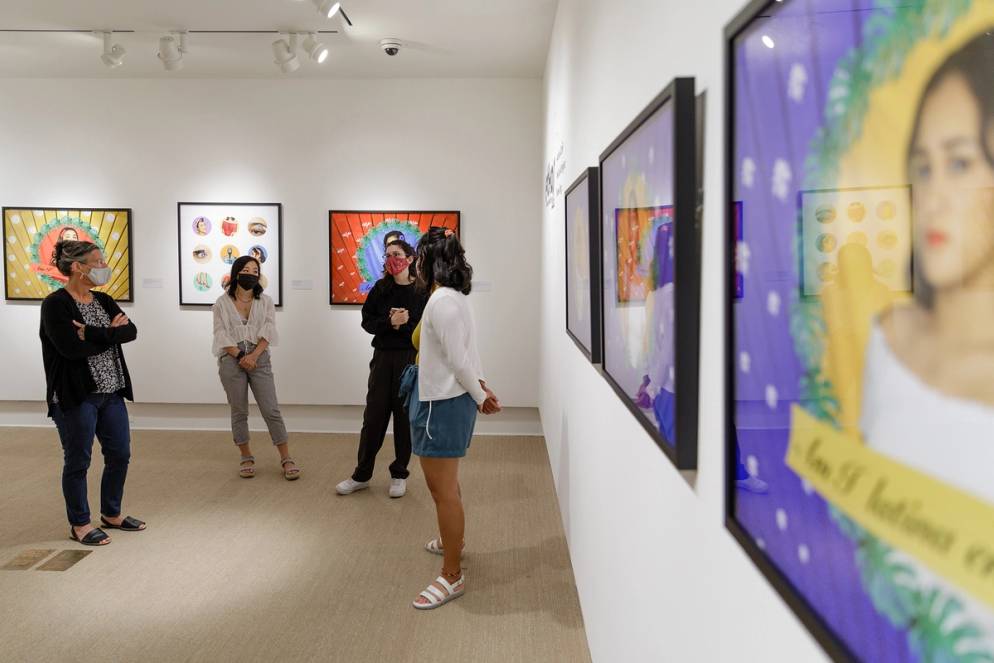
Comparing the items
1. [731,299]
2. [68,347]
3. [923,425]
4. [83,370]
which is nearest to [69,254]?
[68,347]

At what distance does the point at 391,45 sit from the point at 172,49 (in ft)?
5.45

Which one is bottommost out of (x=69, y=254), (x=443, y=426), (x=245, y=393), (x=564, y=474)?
(x=564, y=474)

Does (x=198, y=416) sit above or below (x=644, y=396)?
below

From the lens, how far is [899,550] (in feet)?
1.75

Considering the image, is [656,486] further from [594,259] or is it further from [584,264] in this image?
[584,264]

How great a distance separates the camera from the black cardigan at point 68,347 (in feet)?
12.7

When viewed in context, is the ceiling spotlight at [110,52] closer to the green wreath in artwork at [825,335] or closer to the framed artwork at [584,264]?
the framed artwork at [584,264]

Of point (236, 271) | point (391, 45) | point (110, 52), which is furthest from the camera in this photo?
point (391, 45)

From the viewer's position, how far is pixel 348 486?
16.9ft

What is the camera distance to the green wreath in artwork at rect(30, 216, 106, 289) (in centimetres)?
711

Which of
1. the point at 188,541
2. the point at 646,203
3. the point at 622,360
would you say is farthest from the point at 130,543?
the point at 646,203

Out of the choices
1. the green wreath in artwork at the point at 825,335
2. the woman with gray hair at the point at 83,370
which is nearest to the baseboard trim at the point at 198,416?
the woman with gray hair at the point at 83,370

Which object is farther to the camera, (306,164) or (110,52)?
(306,164)

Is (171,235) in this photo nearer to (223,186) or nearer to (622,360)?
(223,186)
